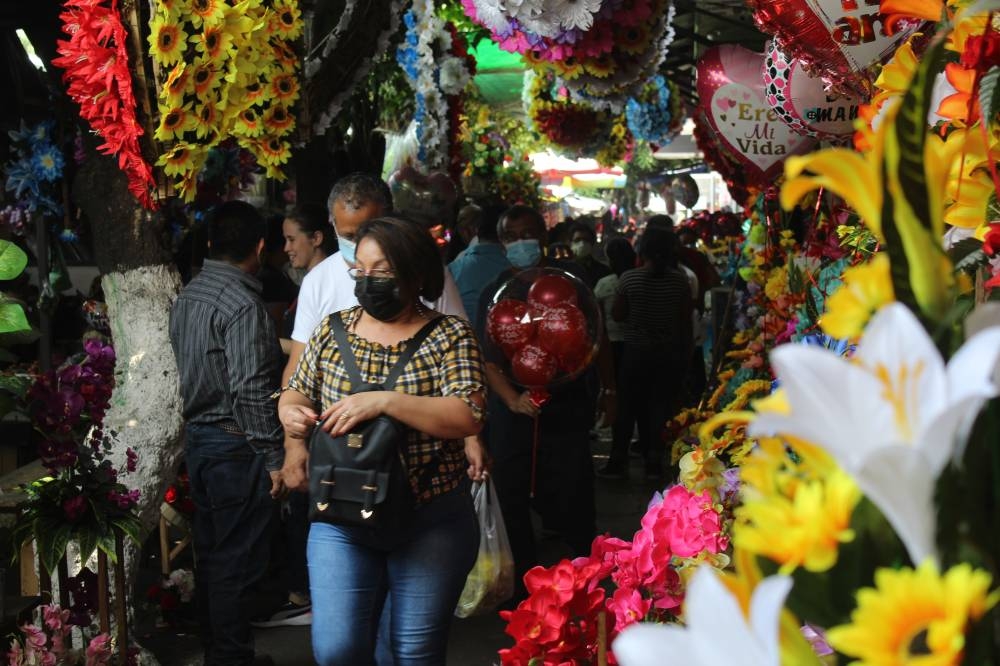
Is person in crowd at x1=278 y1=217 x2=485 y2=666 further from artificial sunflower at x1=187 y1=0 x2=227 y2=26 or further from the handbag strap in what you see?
artificial sunflower at x1=187 y1=0 x2=227 y2=26

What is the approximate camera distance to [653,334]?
7645mm

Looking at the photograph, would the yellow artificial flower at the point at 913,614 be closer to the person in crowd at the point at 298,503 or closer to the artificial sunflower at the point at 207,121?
the artificial sunflower at the point at 207,121

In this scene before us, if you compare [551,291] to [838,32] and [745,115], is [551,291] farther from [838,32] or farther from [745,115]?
[745,115]

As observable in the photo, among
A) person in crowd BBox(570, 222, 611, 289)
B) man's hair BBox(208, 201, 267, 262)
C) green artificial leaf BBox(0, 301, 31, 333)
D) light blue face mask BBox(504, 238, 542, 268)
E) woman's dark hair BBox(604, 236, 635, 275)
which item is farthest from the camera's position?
person in crowd BBox(570, 222, 611, 289)

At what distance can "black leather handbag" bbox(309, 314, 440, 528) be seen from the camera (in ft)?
9.46

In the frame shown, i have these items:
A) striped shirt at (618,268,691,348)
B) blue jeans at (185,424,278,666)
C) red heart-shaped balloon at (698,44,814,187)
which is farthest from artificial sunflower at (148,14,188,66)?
striped shirt at (618,268,691,348)

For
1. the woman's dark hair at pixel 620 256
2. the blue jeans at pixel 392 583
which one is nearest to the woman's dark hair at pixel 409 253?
the blue jeans at pixel 392 583

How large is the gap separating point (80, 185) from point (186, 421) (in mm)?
989

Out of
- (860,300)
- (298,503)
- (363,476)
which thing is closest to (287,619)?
(298,503)

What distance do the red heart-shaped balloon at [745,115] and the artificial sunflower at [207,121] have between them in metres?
3.24

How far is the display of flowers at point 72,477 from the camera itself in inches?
130

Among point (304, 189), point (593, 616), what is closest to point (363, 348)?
point (593, 616)

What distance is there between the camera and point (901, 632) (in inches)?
30.9

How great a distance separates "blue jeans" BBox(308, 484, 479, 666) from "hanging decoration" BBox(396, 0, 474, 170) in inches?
127
